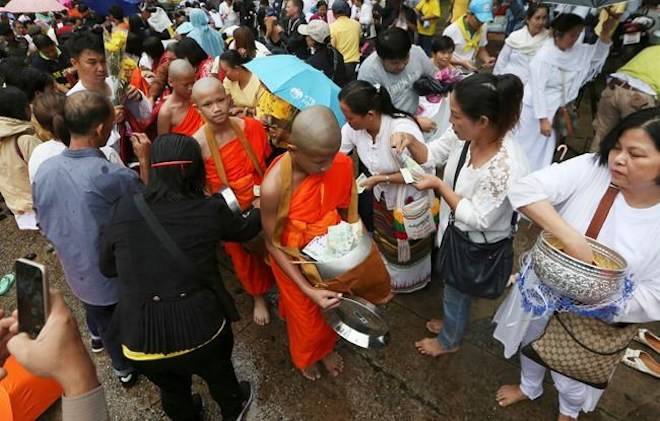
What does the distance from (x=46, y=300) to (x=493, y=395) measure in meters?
2.58

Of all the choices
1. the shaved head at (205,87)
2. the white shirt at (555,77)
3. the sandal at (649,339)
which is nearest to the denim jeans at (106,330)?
the shaved head at (205,87)

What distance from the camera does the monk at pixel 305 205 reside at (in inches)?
82.3

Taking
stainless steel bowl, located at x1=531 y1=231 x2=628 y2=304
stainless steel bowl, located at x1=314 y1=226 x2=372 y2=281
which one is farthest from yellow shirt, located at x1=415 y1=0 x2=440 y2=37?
stainless steel bowl, located at x1=531 y1=231 x2=628 y2=304

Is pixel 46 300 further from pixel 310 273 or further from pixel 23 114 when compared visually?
pixel 23 114

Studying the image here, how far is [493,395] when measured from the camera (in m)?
2.72

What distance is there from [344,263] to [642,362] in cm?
227

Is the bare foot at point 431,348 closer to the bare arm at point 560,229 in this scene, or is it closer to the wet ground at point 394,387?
the wet ground at point 394,387

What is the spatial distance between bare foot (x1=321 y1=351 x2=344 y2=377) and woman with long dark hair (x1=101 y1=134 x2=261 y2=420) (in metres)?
1.12

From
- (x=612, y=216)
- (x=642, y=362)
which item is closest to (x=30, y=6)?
(x=612, y=216)

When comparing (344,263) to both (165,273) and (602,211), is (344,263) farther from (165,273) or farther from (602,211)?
(602,211)

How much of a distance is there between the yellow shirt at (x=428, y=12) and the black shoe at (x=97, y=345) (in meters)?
7.71

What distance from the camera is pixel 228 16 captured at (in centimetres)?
1083

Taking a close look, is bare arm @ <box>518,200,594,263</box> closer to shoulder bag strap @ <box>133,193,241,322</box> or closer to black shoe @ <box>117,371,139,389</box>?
shoulder bag strap @ <box>133,193,241,322</box>

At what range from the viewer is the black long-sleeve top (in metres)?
1.81
